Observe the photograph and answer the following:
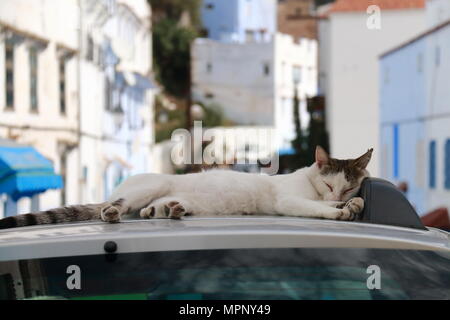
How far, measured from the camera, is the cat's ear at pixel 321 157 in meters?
5.48

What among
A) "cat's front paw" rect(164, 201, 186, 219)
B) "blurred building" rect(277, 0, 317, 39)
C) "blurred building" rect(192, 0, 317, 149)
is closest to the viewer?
"cat's front paw" rect(164, 201, 186, 219)

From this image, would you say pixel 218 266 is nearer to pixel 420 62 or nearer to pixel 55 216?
pixel 55 216

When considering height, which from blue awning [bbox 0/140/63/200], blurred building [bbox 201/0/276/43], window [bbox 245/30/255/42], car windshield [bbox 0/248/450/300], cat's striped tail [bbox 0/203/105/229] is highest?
blurred building [bbox 201/0/276/43]

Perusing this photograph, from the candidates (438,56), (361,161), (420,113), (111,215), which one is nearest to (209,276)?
(111,215)

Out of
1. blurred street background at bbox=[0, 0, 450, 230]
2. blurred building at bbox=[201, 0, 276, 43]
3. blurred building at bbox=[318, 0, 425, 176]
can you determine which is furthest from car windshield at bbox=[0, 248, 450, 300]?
blurred building at bbox=[201, 0, 276, 43]

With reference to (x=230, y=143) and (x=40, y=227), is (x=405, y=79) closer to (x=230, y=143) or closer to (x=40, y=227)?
(x=230, y=143)

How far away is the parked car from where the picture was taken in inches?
124

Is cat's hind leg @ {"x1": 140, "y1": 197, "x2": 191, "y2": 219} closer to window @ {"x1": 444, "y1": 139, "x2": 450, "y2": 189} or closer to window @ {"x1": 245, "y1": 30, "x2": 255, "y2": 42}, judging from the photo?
window @ {"x1": 444, "y1": 139, "x2": 450, "y2": 189}

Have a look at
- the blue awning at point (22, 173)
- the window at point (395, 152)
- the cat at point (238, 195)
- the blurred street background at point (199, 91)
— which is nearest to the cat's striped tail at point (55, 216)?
the cat at point (238, 195)

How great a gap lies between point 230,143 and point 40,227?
181 ft

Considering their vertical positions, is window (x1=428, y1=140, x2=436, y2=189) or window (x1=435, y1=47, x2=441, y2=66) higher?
window (x1=435, y1=47, x2=441, y2=66)

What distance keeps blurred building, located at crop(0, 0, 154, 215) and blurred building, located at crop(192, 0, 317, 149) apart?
87.3ft

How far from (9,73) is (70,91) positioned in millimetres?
5785
